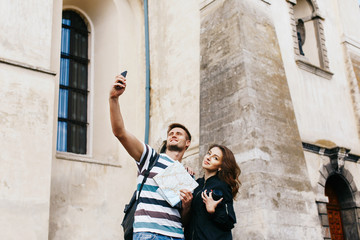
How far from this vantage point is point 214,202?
3.54 meters

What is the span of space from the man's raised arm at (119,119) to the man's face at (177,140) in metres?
0.32

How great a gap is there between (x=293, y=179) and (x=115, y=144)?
4.26 meters

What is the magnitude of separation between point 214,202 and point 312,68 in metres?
7.80

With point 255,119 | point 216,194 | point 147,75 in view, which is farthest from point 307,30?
point 216,194

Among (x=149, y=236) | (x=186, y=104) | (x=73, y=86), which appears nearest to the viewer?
(x=149, y=236)

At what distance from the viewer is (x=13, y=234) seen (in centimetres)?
732

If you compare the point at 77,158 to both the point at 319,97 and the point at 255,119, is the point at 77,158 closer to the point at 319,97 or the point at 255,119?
the point at 255,119

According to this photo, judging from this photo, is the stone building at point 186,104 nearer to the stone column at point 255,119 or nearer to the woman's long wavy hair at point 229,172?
the stone column at point 255,119

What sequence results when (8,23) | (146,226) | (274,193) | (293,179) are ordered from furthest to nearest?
(8,23)
(293,179)
(274,193)
(146,226)

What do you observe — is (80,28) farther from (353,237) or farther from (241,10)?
(353,237)

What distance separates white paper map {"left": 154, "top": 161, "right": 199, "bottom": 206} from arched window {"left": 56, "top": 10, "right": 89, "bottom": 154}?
264 inches

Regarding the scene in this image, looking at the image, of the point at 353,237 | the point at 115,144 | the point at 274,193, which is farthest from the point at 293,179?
the point at 115,144

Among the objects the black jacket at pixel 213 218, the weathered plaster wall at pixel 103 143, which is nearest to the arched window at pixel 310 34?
the weathered plaster wall at pixel 103 143

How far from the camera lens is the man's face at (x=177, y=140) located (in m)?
3.92
